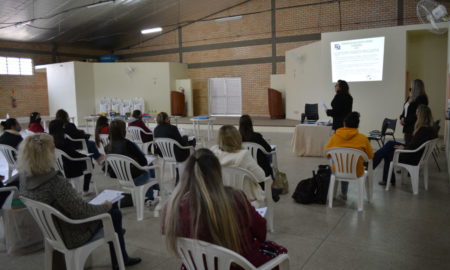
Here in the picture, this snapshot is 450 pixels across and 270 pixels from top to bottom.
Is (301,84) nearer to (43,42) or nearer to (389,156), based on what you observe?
(389,156)

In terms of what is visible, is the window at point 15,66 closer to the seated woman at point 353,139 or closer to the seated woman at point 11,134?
the seated woman at point 11,134

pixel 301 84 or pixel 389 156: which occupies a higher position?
pixel 301 84

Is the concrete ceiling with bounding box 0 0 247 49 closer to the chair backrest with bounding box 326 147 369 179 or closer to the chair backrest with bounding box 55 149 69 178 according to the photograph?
the chair backrest with bounding box 55 149 69 178

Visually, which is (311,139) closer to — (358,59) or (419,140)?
(419,140)

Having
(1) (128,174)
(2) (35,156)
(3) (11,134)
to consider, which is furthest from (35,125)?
(2) (35,156)

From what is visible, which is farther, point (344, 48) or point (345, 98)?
point (344, 48)

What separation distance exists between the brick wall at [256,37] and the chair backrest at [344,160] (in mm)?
8371

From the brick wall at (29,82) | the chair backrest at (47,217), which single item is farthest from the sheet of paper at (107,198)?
the brick wall at (29,82)

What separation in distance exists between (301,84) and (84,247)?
32.4ft

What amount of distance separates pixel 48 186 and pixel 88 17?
11.7 m

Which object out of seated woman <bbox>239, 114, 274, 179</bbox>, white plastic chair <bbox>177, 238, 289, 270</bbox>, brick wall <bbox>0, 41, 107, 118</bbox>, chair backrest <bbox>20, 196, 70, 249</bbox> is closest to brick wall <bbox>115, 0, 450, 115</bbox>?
brick wall <bbox>0, 41, 107, 118</bbox>

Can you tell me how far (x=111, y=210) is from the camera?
2.54 m

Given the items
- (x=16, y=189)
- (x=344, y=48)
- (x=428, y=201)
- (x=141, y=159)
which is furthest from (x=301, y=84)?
(x=16, y=189)

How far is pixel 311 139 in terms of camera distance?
6.89 meters
